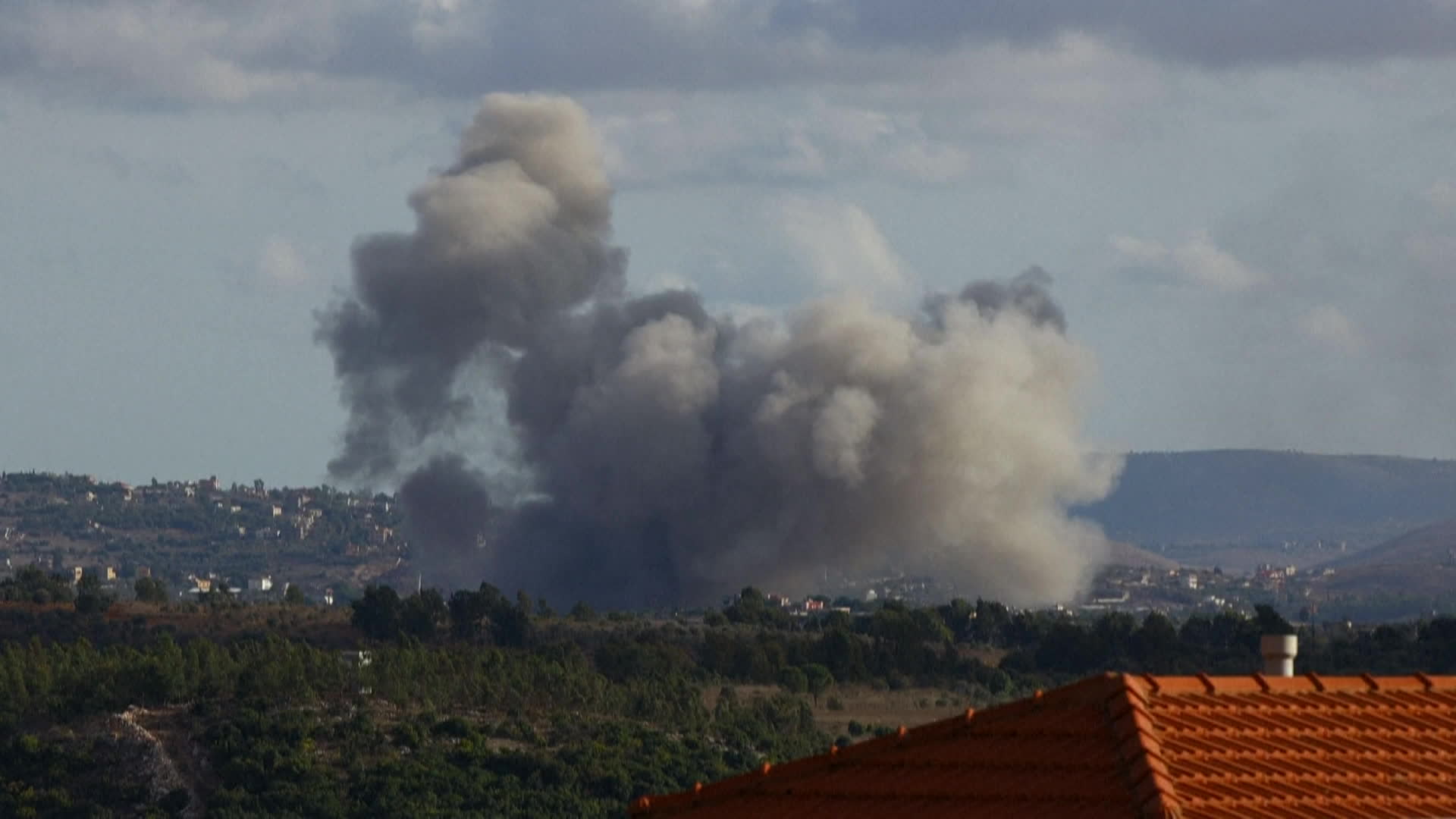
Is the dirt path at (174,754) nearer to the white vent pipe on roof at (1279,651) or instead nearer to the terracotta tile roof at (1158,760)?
Answer: the white vent pipe on roof at (1279,651)

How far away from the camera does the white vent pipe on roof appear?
19.1 m

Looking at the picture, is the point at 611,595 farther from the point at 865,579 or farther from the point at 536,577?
the point at 865,579

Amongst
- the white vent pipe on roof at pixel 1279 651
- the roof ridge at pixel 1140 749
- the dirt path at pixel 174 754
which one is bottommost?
the roof ridge at pixel 1140 749

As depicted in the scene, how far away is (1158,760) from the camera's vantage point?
53.4 ft

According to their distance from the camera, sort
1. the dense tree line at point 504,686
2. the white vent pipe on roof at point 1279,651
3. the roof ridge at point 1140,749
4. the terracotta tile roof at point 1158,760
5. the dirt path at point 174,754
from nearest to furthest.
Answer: the roof ridge at point 1140,749
the terracotta tile roof at point 1158,760
the white vent pipe on roof at point 1279,651
the dirt path at point 174,754
the dense tree line at point 504,686

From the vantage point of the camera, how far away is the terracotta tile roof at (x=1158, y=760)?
53.4 ft

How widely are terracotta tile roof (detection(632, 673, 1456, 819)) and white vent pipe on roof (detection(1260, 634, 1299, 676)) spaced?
64 centimetres

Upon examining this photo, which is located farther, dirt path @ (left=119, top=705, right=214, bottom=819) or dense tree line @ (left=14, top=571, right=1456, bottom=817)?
dense tree line @ (left=14, top=571, right=1456, bottom=817)

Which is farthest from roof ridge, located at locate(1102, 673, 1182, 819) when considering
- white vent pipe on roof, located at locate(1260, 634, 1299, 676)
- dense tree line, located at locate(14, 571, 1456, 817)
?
dense tree line, located at locate(14, 571, 1456, 817)

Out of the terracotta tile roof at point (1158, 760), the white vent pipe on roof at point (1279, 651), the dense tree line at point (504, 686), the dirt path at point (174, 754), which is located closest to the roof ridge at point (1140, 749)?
the terracotta tile roof at point (1158, 760)

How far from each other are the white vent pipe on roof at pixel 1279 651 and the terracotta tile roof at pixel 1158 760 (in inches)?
25.1

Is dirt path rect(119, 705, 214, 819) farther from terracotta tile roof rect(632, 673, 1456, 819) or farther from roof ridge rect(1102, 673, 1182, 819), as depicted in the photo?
roof ridge rect(1102, 673, 1182, 819)

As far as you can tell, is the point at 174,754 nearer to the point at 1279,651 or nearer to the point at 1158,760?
the point at 1279,651

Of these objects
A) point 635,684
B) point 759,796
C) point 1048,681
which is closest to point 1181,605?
point 1048,681
